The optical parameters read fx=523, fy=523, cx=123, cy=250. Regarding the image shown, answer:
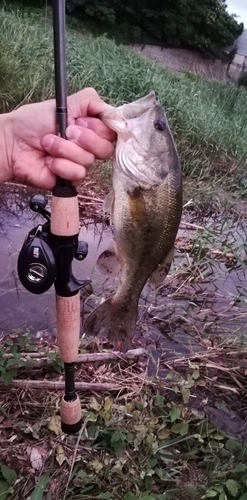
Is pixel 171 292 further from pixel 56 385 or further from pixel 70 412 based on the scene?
pixel 70 412

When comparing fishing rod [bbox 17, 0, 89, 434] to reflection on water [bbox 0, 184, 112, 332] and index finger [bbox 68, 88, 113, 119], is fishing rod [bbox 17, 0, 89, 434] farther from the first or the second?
reflection on water [bbox 0, 184, 112, 332]

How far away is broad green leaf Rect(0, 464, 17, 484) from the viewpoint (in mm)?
1695

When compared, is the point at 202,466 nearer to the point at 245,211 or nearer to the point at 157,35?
the point at 245,211

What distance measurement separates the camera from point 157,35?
2714cm

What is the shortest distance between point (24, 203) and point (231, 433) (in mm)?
2324

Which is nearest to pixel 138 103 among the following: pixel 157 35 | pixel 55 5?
pixel 55 5

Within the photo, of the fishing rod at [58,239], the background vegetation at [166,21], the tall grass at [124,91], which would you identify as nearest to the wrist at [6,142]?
the fishing rod at [58,239]

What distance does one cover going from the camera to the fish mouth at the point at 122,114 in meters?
1.44

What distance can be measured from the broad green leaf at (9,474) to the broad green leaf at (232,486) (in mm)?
703

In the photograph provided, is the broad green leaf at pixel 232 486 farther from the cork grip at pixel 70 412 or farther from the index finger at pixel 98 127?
the index finger at pixel 98 127

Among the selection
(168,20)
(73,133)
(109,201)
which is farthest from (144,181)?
(168,20)

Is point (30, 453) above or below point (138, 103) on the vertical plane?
below

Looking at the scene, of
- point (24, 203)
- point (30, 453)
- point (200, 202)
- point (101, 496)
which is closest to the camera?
point (101, 496)

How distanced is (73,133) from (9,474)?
111cm
